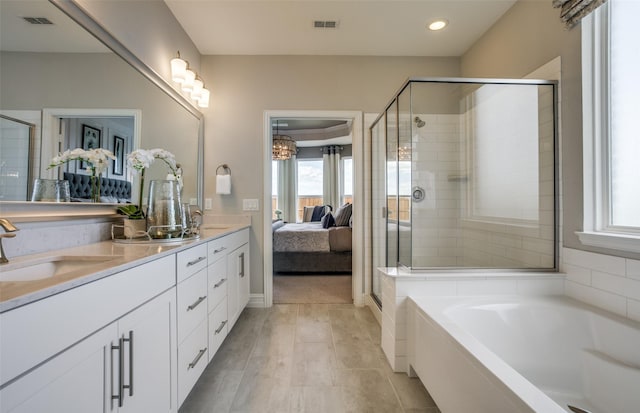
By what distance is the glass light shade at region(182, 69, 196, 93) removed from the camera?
222 centimetres

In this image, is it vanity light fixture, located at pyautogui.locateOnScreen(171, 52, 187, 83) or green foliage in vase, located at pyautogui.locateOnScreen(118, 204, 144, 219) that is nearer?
green foliage in vase, located at pyautogui.locateOnScreen(118, 204, 144, 219)

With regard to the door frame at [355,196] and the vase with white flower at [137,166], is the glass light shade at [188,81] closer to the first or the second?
the door frame at [355,196]

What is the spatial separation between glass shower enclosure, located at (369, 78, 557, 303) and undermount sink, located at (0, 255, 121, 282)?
1.70m

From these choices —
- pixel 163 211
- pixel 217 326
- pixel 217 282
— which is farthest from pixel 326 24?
pixel 217 326

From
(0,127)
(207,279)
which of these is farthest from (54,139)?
(207,279)

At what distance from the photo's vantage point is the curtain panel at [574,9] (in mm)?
1398

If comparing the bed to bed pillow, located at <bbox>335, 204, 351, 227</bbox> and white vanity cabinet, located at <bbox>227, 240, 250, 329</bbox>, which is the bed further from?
white vanity cabinet, located at <bbox>227, 240, 250, 329</bbox>

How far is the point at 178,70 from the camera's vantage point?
212 centimetres

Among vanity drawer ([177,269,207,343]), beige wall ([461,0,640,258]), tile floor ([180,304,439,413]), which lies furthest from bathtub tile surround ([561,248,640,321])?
vanity drawer ([177,269,207,343])

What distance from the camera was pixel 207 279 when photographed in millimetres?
1600

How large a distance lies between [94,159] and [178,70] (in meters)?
1.11

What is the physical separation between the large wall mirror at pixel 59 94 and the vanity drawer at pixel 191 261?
0.65m

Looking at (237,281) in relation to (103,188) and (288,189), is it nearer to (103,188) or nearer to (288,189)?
(103,188)

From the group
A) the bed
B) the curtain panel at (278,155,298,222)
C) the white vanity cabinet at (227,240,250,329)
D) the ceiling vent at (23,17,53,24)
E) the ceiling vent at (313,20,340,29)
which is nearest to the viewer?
the ceiling vent at (23,17,53,24)
